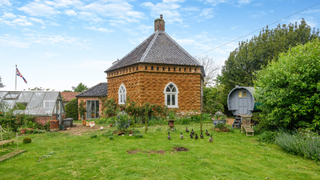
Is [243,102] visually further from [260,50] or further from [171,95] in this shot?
[260,50]

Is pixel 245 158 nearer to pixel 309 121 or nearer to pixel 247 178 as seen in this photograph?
pixel 247 178

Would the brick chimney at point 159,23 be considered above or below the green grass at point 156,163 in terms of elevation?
above

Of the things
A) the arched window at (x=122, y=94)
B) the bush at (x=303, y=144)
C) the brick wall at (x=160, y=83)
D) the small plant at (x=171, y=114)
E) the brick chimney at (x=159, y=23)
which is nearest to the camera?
the bush at (x=303, y=144)

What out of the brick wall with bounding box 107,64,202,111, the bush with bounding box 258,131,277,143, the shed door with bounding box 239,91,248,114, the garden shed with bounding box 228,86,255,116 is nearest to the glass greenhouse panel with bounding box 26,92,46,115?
the brick wall with bounding box 107,64,202,111

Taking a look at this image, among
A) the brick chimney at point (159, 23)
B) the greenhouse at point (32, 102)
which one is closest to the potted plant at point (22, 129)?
the greenhouse at point (32, 102)

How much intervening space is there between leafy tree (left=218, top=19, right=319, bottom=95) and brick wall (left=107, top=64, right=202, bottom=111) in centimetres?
823

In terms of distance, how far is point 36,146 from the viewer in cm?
827

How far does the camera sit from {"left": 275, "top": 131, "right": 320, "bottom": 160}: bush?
6.57 meters

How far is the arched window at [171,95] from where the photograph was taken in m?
16.6

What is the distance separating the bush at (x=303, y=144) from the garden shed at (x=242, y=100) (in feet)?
16.2

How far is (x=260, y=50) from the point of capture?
22.5 meters

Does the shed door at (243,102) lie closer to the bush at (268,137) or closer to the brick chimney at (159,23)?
the bush at (268,137)

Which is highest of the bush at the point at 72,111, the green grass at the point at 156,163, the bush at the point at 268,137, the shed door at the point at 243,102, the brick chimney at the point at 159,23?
the brick chimney at the point at 159,23

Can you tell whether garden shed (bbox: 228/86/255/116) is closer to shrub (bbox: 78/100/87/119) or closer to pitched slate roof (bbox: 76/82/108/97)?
pitched slate roof (bbox: 76/82/108/97)
